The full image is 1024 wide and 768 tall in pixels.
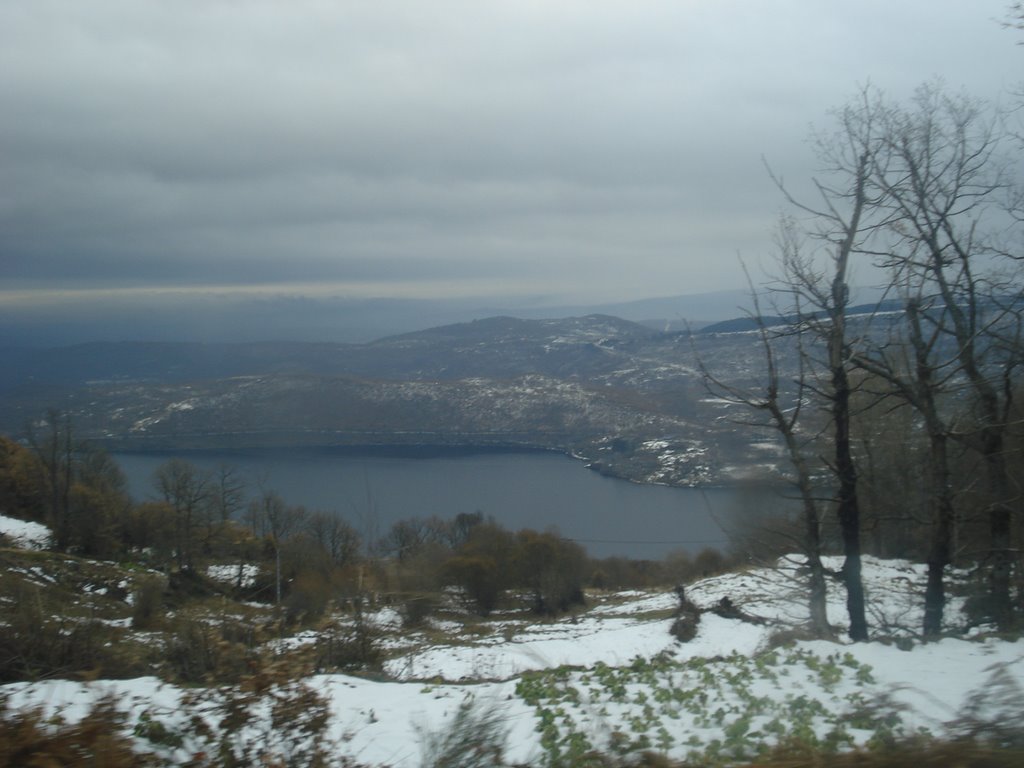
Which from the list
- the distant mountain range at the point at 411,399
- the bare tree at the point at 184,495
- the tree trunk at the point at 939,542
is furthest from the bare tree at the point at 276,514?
the tree trunk at the point at 939,542

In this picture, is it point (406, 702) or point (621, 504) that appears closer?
point (406, 702)

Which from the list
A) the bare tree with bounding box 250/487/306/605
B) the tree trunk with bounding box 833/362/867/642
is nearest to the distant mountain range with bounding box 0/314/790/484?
the bare tree with bounding box 250/487/306/605

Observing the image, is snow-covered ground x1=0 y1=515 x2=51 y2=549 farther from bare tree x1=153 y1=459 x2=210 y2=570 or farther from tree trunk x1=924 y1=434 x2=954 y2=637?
tree trunk x1=924 y1=434 x2=954 y2=637

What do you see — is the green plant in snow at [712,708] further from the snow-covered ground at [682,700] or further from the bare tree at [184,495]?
the bare tree at [184,495]

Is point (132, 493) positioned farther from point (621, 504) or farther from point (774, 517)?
point (774, 517)

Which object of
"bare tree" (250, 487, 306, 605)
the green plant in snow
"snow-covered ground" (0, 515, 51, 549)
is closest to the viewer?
the green plant in snow

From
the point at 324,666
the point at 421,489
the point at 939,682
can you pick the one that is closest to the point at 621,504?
the point at 421,489

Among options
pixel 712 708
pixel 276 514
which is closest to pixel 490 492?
pixel 276 514
